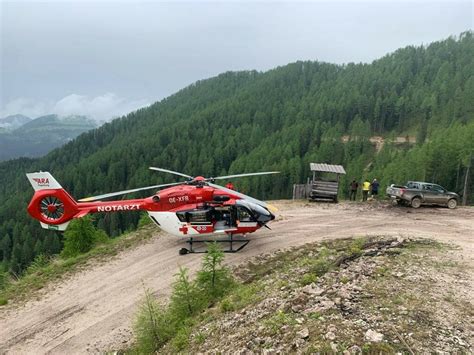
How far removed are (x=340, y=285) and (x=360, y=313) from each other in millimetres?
1379

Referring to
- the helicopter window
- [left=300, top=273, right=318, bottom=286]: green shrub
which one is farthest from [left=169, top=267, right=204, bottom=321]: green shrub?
the helicopter window

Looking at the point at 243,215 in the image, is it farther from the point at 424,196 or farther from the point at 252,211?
the point at 424,196

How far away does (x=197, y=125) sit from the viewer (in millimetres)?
150125

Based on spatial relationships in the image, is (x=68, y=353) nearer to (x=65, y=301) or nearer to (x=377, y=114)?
(x=65, y=301)

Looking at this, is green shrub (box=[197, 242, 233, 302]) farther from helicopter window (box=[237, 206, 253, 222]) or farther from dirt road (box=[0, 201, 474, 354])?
helicopter window (box=[237, 206, 253, 222])

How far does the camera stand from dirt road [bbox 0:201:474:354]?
10.5 metres

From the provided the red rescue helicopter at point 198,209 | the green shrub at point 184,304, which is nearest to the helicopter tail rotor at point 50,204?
the red rescue helicopter at point 198,209

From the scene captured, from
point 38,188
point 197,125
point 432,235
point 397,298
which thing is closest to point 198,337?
point 397,298

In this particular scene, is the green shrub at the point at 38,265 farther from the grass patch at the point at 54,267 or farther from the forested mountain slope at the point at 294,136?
the forested mountain slope at the point at 294,136

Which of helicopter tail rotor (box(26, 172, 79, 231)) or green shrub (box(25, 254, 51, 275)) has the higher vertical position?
helicopter tail rotor (box(26, 172, 79, 231))

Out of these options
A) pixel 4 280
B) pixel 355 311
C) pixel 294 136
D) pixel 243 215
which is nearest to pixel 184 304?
pixel 355 311

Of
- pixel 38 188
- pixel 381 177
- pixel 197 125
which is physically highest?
pixel 197 125

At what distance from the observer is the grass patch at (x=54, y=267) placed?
13.6 metres

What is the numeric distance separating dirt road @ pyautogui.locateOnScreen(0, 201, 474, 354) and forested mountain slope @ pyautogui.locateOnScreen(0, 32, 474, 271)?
3514 centimetres
